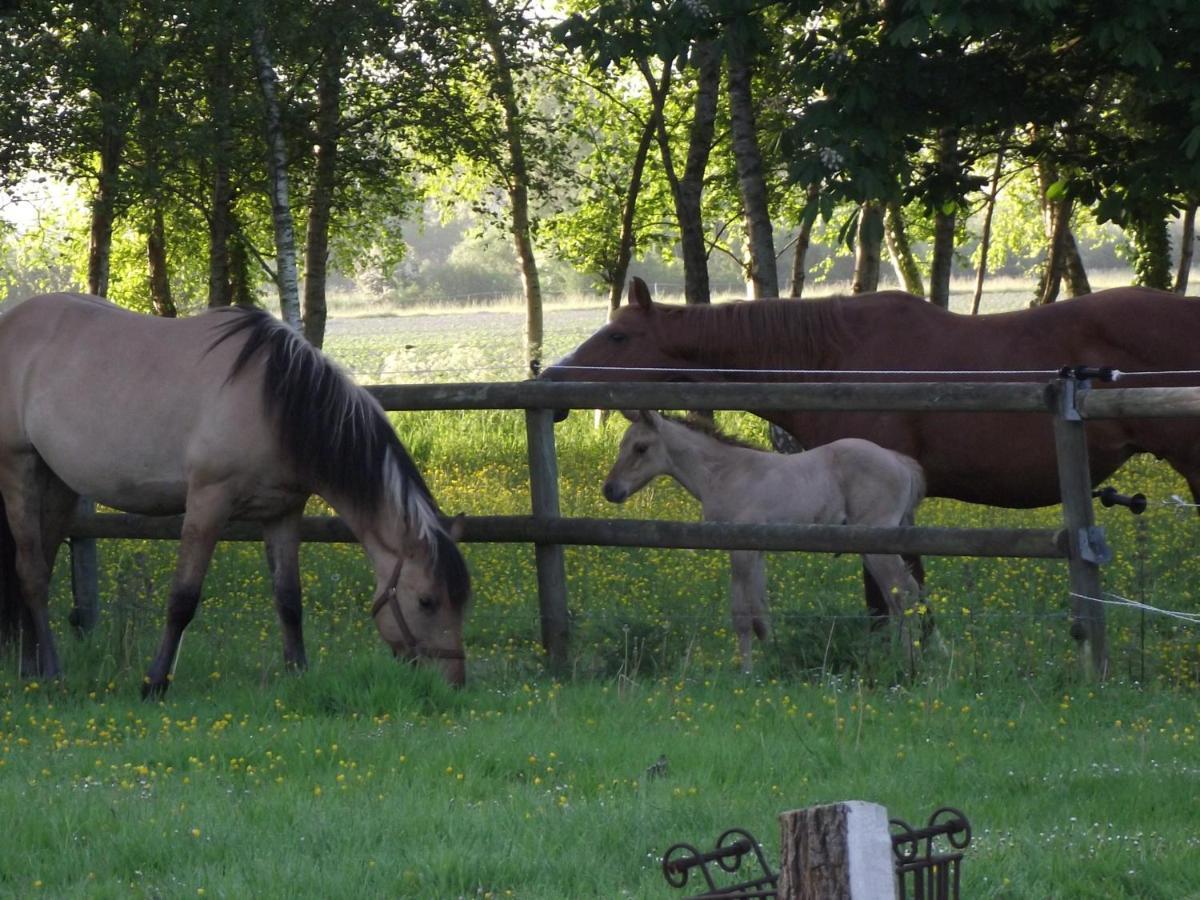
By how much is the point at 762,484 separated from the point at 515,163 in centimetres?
1481

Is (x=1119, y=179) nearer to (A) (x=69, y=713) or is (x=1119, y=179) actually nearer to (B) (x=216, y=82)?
(A) (x=69, y=713)

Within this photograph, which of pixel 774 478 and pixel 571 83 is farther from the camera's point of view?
pixel 571 83

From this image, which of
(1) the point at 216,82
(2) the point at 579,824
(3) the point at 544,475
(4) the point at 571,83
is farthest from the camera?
(4) the point at 571,83

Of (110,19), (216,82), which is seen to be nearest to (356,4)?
(216,82)

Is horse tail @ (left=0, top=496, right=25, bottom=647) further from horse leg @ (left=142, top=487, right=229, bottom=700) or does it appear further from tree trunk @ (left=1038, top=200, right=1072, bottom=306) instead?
tree trunk @ (left=1038, top=200, right=1072, bottom=306)

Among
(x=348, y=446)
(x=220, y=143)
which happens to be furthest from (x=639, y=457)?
(x=220, y=143)

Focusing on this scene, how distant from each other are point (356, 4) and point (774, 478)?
1210 centimetres

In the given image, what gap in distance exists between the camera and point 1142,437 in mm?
8133

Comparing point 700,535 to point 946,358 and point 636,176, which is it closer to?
point 946,358

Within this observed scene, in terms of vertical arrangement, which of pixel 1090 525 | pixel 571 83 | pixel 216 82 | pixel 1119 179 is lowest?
pixel 1090 525

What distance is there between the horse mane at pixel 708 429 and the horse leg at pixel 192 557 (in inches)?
113

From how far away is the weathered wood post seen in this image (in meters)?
6.53

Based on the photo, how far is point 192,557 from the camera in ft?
22.7

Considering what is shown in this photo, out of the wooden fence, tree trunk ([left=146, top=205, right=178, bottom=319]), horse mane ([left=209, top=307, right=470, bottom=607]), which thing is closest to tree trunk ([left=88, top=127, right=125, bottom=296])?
tree trunk ([left=146, top=205, right=178, bottom=319])
